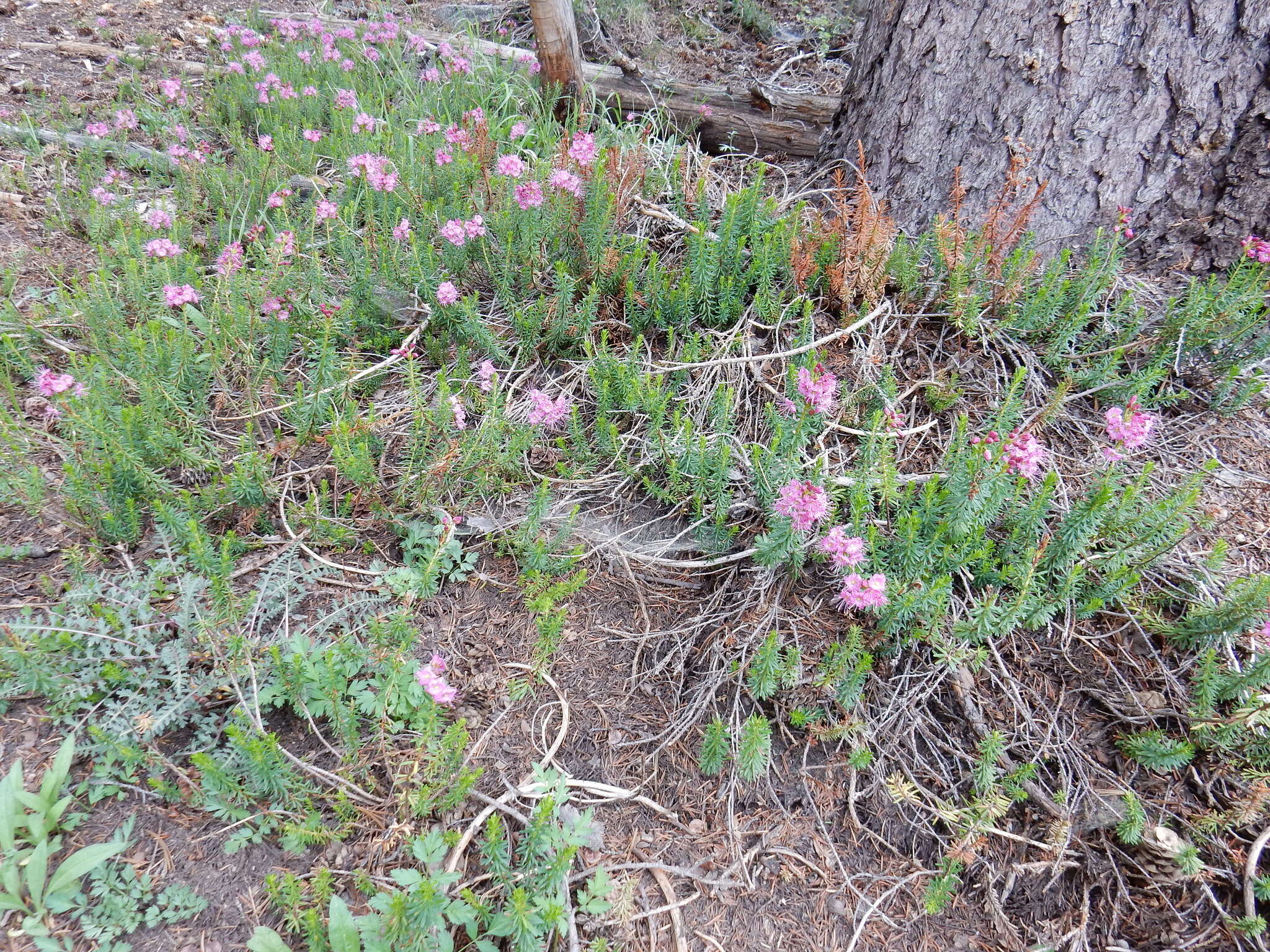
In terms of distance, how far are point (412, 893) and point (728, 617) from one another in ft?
4.22

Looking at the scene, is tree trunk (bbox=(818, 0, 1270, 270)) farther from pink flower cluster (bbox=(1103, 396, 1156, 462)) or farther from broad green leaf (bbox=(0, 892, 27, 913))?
broad green leaf (bbox=(0, 892, 27, 913))

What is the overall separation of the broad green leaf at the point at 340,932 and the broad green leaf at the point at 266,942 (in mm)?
133

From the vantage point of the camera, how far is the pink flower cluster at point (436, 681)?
217cm

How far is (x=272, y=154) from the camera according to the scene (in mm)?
4324

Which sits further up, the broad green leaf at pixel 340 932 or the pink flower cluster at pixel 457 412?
the pink flower cluster at pixel 457 412

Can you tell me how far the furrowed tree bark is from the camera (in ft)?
16.4

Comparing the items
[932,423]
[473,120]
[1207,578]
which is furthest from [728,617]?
[473,120]

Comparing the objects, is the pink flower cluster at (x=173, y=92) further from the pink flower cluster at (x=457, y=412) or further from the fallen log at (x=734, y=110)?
the pink flower cluster at (x=457, y=412)

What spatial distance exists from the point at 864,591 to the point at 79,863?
229 cm

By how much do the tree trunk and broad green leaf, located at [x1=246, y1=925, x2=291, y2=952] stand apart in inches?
143

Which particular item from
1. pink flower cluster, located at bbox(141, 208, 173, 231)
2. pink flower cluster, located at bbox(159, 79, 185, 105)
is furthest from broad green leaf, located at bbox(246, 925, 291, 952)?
pink flower cluster, located at bbox(159, 79, 185, 105)

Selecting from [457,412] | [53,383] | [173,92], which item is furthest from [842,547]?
[173,92]

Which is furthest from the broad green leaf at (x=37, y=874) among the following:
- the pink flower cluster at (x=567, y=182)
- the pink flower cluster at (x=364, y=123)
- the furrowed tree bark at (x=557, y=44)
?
the furrowed tree bark at (x=557, y=44)

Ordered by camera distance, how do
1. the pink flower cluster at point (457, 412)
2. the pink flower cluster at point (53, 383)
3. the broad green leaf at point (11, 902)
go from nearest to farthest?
1. the broad green leaf at point (11, 902)
2. the pink flower cluster at point (53, 383)
3. the pink flower cluster at point (457, 412)
